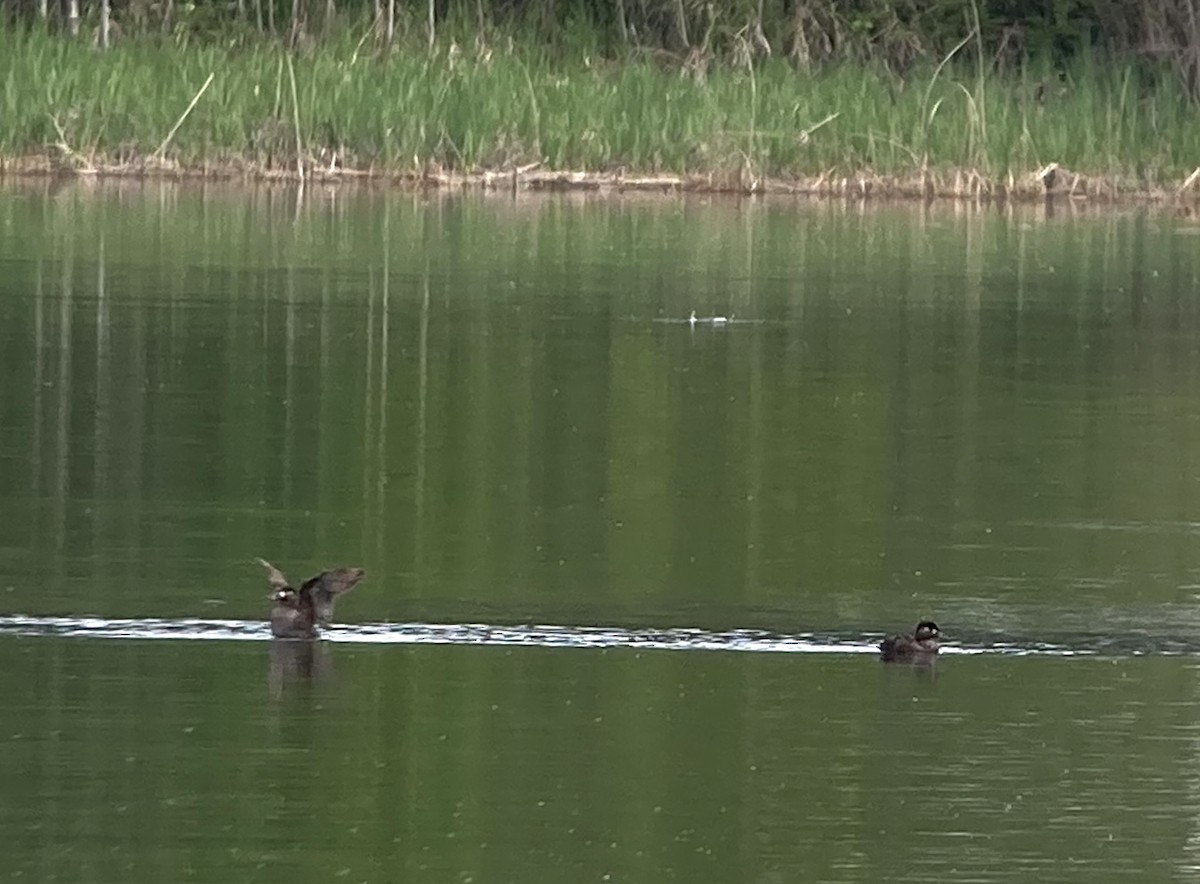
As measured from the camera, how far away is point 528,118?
3062 cm

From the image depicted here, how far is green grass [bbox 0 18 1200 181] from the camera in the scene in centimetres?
2989

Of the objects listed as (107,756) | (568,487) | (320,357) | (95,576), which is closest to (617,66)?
(320,357)

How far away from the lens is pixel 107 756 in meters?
8.61

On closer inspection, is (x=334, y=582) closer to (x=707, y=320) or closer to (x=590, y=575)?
(x=590, y=575)

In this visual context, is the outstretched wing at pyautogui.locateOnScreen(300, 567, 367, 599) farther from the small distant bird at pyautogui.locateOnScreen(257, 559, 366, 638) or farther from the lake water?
the lake water

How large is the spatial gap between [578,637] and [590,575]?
1103 mm

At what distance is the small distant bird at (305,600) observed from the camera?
1005 cm

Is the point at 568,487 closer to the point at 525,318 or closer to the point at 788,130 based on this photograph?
the point at 525,318

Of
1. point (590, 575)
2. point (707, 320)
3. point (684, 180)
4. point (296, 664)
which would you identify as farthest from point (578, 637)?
point (684, 180)

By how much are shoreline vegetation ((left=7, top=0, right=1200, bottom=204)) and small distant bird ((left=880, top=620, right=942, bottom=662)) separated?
20.3 metres

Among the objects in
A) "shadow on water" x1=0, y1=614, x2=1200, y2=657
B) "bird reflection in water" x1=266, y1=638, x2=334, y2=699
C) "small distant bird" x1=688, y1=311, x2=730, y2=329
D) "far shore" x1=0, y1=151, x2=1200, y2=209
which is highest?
"far shore" x1=0, y1=151, x2=1200, y2=209

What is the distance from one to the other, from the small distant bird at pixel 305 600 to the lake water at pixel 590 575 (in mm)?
68

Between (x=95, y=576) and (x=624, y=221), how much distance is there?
57.8ft

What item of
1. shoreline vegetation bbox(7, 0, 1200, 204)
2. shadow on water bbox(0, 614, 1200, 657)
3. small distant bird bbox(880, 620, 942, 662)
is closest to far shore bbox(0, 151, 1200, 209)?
shoreline vegetation bbox(7, 0, 1200, 204)
